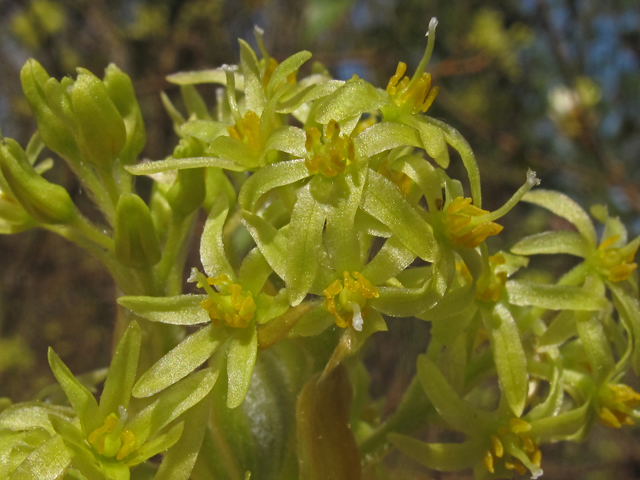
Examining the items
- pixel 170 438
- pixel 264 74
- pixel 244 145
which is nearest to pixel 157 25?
pixel 264 74

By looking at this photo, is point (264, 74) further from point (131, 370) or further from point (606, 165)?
point (606, 165)

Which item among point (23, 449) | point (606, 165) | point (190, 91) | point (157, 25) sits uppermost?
point (190, 91)

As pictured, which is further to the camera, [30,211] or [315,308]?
[30,211]

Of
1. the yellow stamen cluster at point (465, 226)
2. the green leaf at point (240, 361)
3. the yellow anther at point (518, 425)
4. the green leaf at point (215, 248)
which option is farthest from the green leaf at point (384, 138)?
the yellow anther at point (518, 425)

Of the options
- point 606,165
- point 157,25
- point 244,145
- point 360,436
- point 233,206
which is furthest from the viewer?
point 157,25

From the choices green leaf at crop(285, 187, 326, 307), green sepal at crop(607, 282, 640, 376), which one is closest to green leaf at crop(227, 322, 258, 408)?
green leaf at crop(285, 187, 326, 307)
